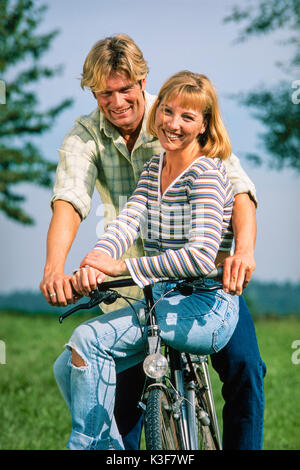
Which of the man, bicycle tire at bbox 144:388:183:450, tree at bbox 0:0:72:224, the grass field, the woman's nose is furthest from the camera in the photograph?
tree at bbox 0:0:72:224

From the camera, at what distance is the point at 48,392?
680 cm

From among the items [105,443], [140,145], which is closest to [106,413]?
[105,443]

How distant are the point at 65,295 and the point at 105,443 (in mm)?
609

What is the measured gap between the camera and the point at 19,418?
18.3ft

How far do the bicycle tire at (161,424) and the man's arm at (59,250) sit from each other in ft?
1.63

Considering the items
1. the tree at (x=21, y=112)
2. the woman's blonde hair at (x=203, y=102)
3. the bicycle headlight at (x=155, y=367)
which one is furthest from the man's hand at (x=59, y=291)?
the tree at (x=21, y=112)

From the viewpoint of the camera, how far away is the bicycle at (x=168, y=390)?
7.05ft

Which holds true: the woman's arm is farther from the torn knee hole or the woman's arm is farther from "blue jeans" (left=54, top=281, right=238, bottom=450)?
the torn knee hole

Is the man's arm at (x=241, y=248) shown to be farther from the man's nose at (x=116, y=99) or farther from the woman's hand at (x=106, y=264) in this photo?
the man's nose at (x=116, y=99)

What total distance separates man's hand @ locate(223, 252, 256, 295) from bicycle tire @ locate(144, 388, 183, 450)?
458 mm

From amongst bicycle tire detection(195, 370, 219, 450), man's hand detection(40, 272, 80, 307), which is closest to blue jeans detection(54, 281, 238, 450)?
man's hand detection(40, 272, 80, 307)

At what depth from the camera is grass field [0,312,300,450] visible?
491cm

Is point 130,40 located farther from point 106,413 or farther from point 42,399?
point 42,399

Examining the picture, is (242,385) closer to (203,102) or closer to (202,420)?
(202,420)
